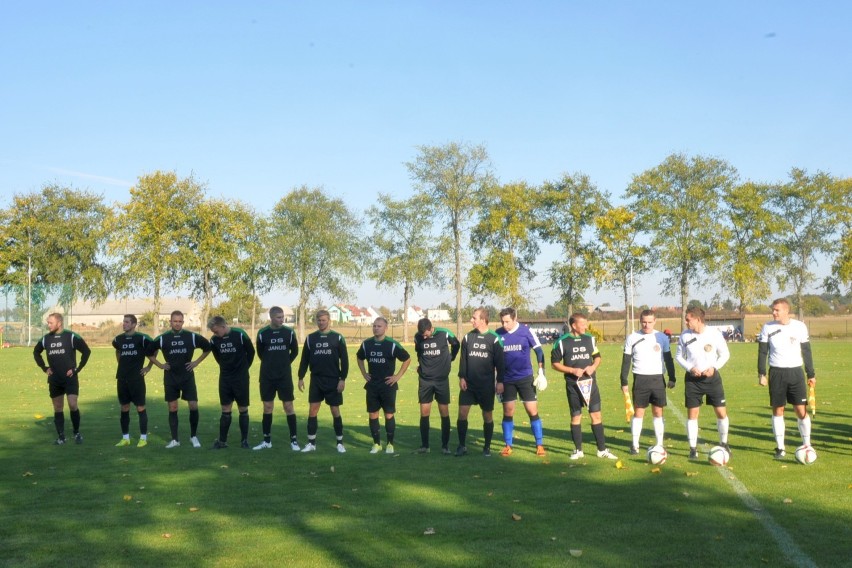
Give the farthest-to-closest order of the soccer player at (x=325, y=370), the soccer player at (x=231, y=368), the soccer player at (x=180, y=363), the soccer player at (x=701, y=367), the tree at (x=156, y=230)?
the tree at (x=156, y=230) < the soccer player at (x=180, y=363) < the soccer player at (x=231, y=368) < the soccer player at (x=325, y=370) < the soccer player at (x=701, y=367)

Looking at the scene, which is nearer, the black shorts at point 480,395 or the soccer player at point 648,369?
the soccer player at point 648,369

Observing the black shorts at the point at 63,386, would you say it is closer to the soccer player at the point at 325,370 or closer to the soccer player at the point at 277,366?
the soccer player at the point at 277,366

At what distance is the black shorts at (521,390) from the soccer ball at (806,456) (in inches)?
144

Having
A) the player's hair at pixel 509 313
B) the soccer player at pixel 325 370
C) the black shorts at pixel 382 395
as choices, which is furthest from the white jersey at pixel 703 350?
the soccer player at pixel 325 370

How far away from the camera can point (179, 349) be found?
13500 mm

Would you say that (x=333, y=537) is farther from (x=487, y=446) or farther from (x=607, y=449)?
(x=607, y=449)

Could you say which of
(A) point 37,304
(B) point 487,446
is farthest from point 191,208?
(B) point 487,446

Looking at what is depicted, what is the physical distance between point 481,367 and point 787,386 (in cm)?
429

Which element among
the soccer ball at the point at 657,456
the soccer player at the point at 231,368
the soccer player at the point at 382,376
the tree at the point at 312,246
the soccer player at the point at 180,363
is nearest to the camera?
the soccer ball at the point at 657,456

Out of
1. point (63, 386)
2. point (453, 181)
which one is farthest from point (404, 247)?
point (63, 386)

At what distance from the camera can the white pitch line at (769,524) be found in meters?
6.49

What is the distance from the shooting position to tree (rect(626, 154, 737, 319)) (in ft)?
212

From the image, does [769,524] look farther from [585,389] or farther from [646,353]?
[585,389]

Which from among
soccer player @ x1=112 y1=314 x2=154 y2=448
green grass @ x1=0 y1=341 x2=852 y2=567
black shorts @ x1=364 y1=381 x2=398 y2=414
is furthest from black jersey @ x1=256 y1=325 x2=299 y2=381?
soccer player @ x1=112 y1=314 x2=154 y2=448
